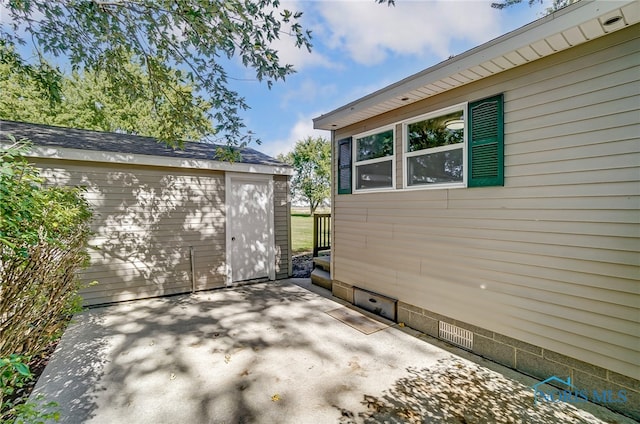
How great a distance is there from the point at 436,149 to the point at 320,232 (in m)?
4.66

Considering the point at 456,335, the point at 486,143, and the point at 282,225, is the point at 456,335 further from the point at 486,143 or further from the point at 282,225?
the point at 282,225

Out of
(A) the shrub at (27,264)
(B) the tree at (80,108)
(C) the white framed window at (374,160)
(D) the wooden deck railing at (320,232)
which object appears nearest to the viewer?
(A) the shrub at (27,264)

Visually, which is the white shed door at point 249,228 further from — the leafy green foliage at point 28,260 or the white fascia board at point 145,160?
the leafy green foliage at point 28,260

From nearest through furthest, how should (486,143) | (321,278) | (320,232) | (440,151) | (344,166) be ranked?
(486,143), (440,151), (344,166), (321,278), (320,232)

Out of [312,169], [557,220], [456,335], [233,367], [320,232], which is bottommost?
[233,367]

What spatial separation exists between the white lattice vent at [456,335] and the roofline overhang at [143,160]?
15.0 feet

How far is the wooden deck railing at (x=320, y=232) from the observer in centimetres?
746

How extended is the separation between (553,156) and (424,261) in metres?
1.85

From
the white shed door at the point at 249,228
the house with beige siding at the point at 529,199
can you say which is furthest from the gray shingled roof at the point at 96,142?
the house with beige siding at the point at 529,199

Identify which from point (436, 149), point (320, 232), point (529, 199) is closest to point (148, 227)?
point (320, 232)

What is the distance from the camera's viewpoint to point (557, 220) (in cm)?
256

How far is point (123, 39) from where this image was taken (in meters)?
3.83

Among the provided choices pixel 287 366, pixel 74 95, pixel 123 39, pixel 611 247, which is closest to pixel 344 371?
pixel 287 366

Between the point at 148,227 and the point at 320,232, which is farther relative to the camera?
the point at 320,232
